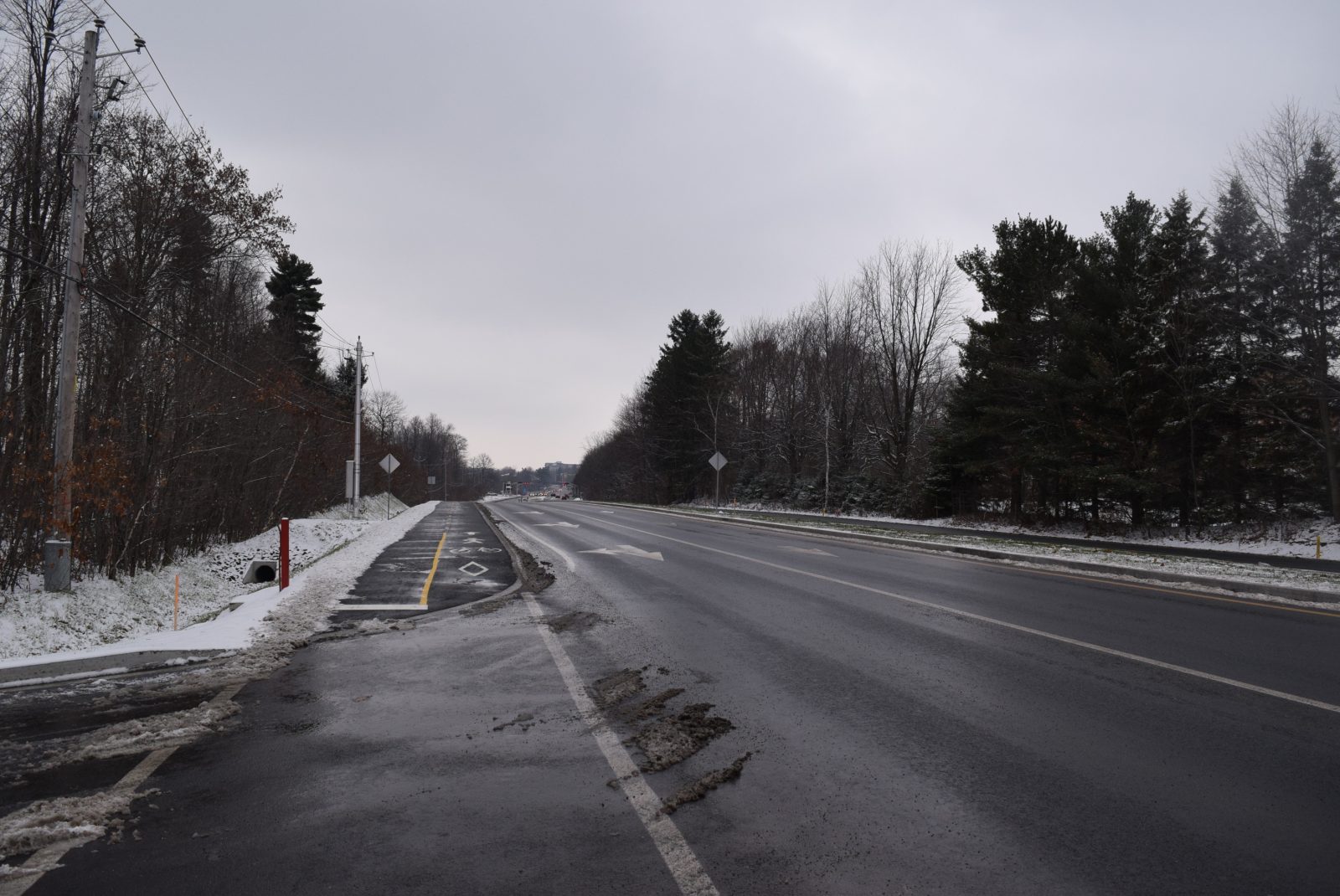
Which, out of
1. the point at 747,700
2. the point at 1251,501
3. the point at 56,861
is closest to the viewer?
the point at 56,861

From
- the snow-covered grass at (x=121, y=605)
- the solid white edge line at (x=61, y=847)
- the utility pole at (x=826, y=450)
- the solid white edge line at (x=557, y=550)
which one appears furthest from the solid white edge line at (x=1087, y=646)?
the utility pole at (x=826, y=450)

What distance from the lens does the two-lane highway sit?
3.42 meters

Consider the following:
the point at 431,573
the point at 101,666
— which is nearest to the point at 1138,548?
the point at 431,573

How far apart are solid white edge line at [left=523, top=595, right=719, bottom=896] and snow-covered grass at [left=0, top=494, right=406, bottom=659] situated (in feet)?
21.5

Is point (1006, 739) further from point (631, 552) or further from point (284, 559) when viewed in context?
point (631, 552)

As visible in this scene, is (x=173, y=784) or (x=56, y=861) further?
(x=173, y=784)

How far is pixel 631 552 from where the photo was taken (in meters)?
18.8

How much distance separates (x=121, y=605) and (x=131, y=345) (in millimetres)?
5133

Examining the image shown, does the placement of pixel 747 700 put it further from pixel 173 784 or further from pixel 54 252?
pixel 54 252

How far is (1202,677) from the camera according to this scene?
6.61m

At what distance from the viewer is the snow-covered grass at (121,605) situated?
9273mm

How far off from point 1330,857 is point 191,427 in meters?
19.1

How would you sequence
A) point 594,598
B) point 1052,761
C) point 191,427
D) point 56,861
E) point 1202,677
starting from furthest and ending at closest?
point 191,427
point 594,598
point 1202,677
point 1052,761
point 56,861

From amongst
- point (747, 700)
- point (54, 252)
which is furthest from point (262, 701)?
point (54, 252)
